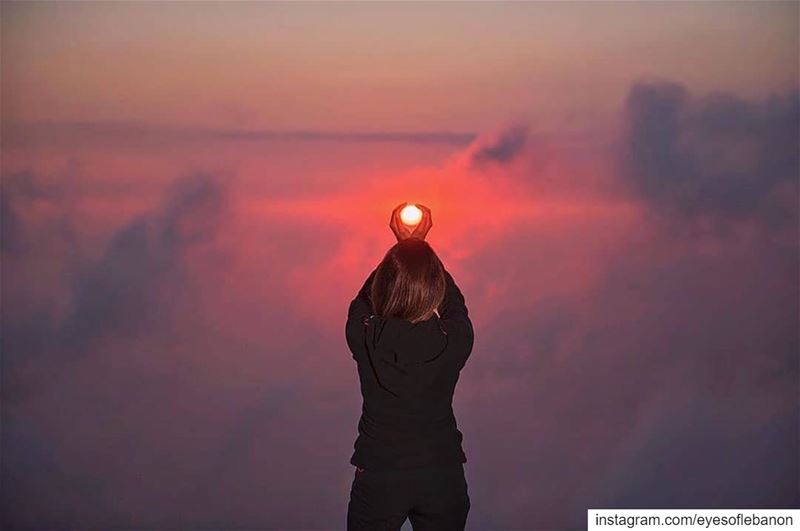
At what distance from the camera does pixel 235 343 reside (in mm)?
3973

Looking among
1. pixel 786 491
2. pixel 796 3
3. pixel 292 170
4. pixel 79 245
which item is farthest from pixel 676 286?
pixel 79 245

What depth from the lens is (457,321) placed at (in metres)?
2.60

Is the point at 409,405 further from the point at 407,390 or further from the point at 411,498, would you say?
the point at 411,498

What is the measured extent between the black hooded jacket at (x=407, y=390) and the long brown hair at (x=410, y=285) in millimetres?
26

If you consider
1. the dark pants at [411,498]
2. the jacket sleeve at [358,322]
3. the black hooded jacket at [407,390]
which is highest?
the jacket sleeve at [358,322]

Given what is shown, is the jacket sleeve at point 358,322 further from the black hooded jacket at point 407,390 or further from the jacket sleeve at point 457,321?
the jacket sleeve at point 457,321

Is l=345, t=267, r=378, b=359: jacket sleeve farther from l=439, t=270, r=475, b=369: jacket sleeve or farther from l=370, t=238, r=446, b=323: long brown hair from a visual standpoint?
l=439, t=270, r=475, b=369: jacket sleeve

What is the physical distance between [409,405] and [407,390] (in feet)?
0.11

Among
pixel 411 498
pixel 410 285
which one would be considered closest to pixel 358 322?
pixel 410 285

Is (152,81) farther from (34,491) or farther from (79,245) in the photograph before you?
(34,491)

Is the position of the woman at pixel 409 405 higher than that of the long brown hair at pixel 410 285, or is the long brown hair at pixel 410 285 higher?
the long brown hair at pixel 410 285

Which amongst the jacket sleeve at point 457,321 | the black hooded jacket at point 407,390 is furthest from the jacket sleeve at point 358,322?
the jacket sleeve at point 457,321

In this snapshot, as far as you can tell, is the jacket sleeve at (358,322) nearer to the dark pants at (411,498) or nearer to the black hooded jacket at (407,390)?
the black hooded jacket at (407,390)

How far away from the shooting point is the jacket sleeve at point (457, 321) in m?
2.56
